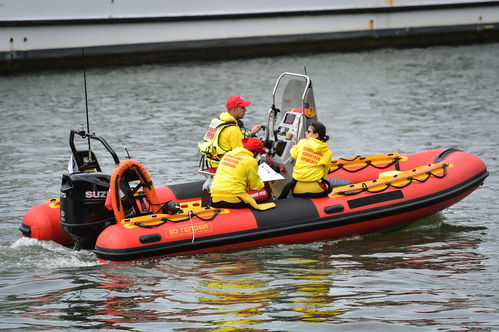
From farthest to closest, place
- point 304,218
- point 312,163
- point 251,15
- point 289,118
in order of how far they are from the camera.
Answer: point 251,15 < point 289,118 < point 312,163 < point 304,218

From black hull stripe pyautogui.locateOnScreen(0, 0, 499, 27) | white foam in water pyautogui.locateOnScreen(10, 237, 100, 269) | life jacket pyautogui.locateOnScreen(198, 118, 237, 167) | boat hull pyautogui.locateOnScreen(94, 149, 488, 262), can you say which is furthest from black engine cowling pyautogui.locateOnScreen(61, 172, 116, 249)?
black hull stripe pyautogui.locateOnScreen(0, 0, 499, 27)

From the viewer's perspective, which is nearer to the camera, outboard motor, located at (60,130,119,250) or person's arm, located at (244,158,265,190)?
outboard motor, located at (60,130,119,250)

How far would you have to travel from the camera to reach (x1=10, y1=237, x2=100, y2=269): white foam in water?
10.6 metres

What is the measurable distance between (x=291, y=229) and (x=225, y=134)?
5.01 feet

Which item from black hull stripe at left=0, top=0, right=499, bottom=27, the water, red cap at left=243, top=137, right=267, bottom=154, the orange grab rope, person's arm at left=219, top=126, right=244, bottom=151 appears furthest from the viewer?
black hull stripe at left=0, top=0, right=499, bottom=27

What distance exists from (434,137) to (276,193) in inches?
289

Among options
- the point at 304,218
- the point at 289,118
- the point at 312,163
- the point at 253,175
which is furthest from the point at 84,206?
the point at 289,118

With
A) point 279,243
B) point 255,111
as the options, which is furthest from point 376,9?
point 279,243

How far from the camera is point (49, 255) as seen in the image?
1091 cm

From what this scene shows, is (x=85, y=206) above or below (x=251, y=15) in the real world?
below

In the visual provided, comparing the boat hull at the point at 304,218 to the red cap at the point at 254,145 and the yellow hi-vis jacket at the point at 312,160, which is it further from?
the red cap at the point at 254,145

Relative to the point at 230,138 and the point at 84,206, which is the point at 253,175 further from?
the point at 84,206

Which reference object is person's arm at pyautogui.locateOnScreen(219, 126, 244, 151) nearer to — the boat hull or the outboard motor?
the boat hull

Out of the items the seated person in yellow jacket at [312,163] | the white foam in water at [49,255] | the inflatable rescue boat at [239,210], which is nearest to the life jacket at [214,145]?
the inflatable rescue boat at [239,210]
